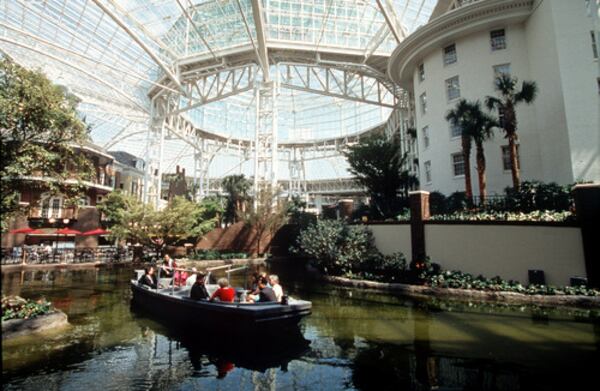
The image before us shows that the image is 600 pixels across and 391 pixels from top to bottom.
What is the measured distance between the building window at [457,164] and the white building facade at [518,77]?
6 cm

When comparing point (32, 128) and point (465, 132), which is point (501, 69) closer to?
point (465, 132)

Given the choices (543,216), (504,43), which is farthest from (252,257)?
(504,43)

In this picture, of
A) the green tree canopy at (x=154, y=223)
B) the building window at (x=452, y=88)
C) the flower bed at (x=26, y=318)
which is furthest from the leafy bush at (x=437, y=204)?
the green tree canopy at (x=154, y=223)

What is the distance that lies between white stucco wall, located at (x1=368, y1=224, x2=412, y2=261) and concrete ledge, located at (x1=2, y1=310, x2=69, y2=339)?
14839 mm

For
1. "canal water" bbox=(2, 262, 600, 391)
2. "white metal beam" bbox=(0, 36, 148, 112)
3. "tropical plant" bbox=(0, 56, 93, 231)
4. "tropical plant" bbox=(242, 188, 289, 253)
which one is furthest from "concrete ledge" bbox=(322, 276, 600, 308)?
"white metal beam" bbox=(0, 36, 148, 112)

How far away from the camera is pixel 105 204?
112ft

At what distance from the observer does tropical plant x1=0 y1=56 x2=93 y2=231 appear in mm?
9500

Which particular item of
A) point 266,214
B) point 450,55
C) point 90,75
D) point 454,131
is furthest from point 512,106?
point 90,75

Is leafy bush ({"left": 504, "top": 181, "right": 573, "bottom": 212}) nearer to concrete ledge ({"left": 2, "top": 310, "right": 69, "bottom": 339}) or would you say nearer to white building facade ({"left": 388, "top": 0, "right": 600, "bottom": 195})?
white building facade ({"left": 388, "top": 0, "right": 600, "bottom": 195})

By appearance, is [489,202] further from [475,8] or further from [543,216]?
[475,8]

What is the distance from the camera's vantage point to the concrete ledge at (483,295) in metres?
11.8

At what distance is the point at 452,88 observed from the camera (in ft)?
76.4

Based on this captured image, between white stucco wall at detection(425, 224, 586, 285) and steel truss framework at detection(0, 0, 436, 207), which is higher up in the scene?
steel truss framework at detection(0, 0, 436, 207)

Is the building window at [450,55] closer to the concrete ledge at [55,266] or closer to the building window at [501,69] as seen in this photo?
the building window at [501,69]
